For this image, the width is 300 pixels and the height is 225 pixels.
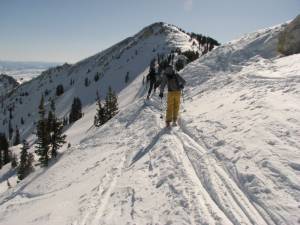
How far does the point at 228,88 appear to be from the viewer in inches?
727

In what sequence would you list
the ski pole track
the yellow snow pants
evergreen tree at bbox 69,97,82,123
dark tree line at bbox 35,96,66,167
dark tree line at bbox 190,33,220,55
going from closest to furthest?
the ski pole track, the yellow snow pants, dark tree line at bbox 35,96,66,167, evergreen tree at bbox 69,97,82,123, dark tree line at bbox 190,33,220,55

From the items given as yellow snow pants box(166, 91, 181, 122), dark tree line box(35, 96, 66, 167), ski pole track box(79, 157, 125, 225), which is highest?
yellow snow pants box(166, 91, 181, 122)

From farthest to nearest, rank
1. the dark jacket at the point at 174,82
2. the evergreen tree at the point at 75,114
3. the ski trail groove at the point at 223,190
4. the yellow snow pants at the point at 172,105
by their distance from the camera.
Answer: the evergreen tree at the point at 75,114, the yellow snow pants at the point at 172,105, the dark jacket at the point at 174,82, the ski trail groove at the point at 223,190

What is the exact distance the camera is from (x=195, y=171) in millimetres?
8859

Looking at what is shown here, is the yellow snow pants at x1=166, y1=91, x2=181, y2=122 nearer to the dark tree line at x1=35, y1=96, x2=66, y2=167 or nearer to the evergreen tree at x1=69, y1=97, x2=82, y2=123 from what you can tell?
the dark tree line at x1=35, y1=96, x2=66, y2=167

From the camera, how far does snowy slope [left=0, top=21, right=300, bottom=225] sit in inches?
274

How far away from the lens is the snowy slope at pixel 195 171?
22.8 ft

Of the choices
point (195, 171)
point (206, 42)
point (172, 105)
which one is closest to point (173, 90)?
point (172, 105)

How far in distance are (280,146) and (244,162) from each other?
3.99 ft

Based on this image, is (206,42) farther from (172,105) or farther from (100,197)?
(100,197)

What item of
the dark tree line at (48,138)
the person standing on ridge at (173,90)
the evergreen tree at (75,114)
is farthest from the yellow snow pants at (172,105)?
the evergreen tree at (75,114)

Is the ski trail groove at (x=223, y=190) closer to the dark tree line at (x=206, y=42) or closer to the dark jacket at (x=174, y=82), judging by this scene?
the dark jacket at (x=174, y=82)

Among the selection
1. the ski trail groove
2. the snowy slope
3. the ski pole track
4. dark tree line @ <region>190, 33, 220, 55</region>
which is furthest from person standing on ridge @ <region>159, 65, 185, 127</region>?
dark tree line @ <region>190, 33, 220, 55</region>

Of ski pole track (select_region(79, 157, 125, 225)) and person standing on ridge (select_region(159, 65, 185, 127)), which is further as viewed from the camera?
person standing on ridge (select_region(159, 65, 185, 127))
